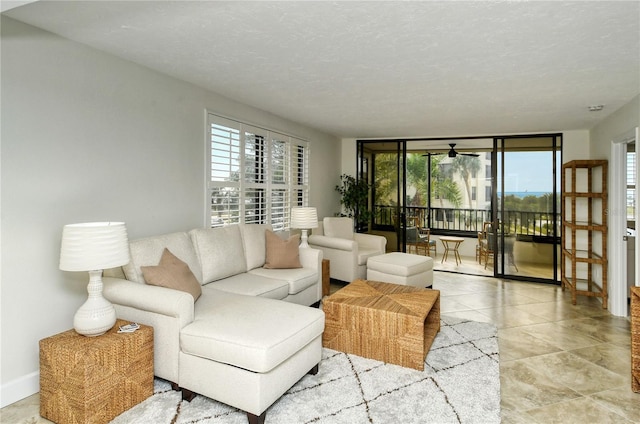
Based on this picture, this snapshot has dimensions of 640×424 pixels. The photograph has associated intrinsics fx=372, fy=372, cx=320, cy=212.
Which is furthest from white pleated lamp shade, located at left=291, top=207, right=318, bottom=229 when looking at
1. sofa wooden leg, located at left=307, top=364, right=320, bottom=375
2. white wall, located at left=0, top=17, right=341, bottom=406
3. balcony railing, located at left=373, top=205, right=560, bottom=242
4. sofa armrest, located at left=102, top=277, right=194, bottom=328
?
balcony railing, located at left=373, top=205, right=560, bottom=242

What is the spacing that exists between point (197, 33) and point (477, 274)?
231 inches

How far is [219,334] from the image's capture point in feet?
7.25

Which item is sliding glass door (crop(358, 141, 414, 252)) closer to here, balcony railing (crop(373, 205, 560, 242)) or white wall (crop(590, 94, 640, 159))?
balcony railing (crop(373, 205, 560, 242))

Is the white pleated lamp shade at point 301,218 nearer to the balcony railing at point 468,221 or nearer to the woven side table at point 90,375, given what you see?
the balcony railing at point 468,221

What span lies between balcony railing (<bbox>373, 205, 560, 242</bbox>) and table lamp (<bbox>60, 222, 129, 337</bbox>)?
5.28m

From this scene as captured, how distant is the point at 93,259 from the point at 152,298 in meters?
0.44

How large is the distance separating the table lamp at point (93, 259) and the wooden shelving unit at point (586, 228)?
202 inches

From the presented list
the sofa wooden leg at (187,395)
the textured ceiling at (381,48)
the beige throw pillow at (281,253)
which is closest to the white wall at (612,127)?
the textured ceiling at (381,48)

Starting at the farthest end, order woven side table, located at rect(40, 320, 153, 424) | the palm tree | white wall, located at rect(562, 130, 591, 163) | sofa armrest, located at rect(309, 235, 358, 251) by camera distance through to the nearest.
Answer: the palm tree, white wall, located at rect(562, 130, 591, 163), sofa armrest, located at rect(309, 235, 358, 251), woven side table, located at rect(40, 320, 153, 424)

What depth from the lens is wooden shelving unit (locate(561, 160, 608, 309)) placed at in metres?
4.62

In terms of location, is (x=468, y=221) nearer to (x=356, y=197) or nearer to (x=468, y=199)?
(x=468, y=199)

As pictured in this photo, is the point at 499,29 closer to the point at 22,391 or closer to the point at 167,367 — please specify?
the point at 167,367

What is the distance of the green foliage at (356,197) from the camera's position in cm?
673

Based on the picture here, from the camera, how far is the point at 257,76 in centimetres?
335
